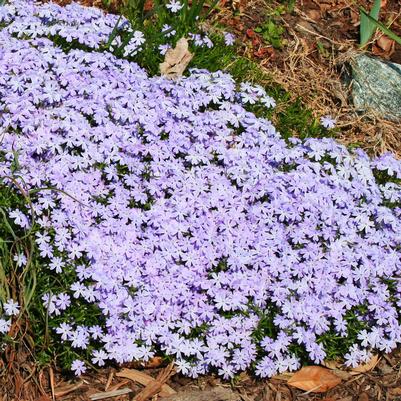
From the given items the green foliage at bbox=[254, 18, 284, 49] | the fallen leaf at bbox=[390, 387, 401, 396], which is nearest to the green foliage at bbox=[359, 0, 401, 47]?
the green foliage at bbox=[254, 18, 284, 49]

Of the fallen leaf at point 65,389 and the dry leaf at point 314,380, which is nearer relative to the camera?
the fallen leaf at point 65,389

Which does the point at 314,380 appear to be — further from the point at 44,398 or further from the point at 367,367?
the point at 44,398

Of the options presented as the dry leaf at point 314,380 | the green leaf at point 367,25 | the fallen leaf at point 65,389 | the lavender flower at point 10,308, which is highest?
the green leaf at point 367,25

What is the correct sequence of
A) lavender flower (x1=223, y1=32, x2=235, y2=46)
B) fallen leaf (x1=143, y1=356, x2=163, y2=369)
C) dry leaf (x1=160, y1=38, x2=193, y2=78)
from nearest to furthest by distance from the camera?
fallen leaf (x1=143, y1=356, x2=163, y2=369) → dry leaf (x1=160, y1=38, x2=193, y2=78) → lavender flower (x1=223, y1=32, x2=235, y2=46)

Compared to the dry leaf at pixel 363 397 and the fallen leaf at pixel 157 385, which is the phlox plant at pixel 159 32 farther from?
the dry leaf at pixel 363 397

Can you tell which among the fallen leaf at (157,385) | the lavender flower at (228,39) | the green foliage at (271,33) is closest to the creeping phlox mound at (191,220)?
the fallen leaf at (157,385)

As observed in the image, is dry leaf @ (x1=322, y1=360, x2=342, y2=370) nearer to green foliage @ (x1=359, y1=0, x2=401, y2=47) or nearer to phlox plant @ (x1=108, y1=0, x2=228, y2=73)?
phlox plant @ (x1=108, y1=0, x2=228, y2=73)

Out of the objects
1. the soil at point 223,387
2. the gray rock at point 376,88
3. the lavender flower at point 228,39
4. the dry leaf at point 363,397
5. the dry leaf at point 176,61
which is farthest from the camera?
the gray rock at point 376,88
